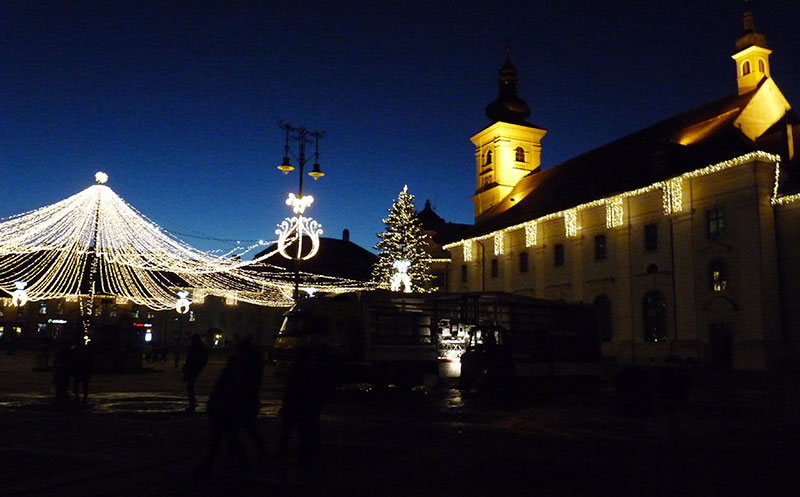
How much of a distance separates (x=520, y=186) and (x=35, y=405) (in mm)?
46379

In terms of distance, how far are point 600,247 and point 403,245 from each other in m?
17.4

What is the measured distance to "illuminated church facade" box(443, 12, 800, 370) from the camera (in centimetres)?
3225

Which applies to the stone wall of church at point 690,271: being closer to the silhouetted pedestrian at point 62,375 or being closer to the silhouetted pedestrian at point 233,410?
the silhouetted pedestrian at point 62,375

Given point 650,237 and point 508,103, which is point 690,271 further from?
point 508,103

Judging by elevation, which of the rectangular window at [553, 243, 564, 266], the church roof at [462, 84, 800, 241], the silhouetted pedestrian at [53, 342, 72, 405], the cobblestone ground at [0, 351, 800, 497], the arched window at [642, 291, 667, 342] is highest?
the church roof at [462, 84, 800, 241]

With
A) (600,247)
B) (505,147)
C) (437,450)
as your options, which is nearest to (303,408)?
(437,450)

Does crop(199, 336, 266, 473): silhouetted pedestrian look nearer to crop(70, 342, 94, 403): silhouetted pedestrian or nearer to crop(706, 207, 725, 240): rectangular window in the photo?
crop(70, 342, 94, 403): silhouetted pedestrian

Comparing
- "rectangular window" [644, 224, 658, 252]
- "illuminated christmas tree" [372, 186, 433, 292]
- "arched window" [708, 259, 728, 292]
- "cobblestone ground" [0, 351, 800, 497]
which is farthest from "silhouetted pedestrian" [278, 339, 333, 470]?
"illuminated christmas tree" [372, 186, 433, 292]

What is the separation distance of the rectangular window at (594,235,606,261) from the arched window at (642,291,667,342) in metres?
4.33

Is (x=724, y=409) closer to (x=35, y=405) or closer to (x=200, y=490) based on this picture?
(x=200, y=490)

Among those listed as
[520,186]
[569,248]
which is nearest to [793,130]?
[569,248]

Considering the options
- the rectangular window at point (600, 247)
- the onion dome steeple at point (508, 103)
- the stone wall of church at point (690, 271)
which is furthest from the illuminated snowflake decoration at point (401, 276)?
the onion dome steeple at point (508, 103)

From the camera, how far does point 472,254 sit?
54812 millimetres

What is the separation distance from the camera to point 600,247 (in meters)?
41.8
